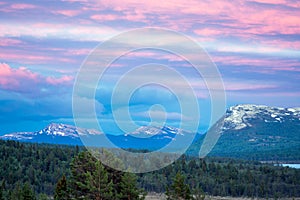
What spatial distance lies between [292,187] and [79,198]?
15358cm

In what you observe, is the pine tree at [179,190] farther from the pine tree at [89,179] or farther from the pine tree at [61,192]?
the pine tree at [61,192]

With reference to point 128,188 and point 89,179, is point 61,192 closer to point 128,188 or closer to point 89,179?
point 89,179

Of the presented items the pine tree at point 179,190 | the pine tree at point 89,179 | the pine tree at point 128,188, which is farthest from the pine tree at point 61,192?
the pine tree at point 179,190

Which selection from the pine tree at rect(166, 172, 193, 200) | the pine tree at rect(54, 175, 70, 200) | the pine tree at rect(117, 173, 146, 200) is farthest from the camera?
the pine tree at rect(54, 175, 70, 200)

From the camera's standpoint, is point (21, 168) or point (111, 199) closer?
point (111, 199)

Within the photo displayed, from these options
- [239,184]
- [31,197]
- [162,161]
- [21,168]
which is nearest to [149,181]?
[162,161]

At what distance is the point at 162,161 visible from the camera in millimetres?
198625

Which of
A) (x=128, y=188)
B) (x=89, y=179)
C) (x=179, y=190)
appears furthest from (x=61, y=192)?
(x=179, y=190)

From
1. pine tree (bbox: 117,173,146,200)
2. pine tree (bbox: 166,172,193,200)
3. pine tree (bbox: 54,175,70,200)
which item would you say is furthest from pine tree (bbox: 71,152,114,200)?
pine tree (bbox: 166,172,193,200)

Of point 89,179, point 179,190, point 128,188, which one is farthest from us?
point 179,190

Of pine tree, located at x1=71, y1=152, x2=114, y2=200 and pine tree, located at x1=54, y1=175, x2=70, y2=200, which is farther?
pine tree, located at x1=54, y1=175, x2=70, y2=200

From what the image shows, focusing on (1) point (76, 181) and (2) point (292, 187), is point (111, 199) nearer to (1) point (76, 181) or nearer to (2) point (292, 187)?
(1) point (76, 181)

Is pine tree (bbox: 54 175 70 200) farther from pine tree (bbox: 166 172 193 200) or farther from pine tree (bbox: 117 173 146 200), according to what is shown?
pine tree (bbox: 166 172 193 200)

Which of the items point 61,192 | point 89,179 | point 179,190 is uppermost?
point 89,179
